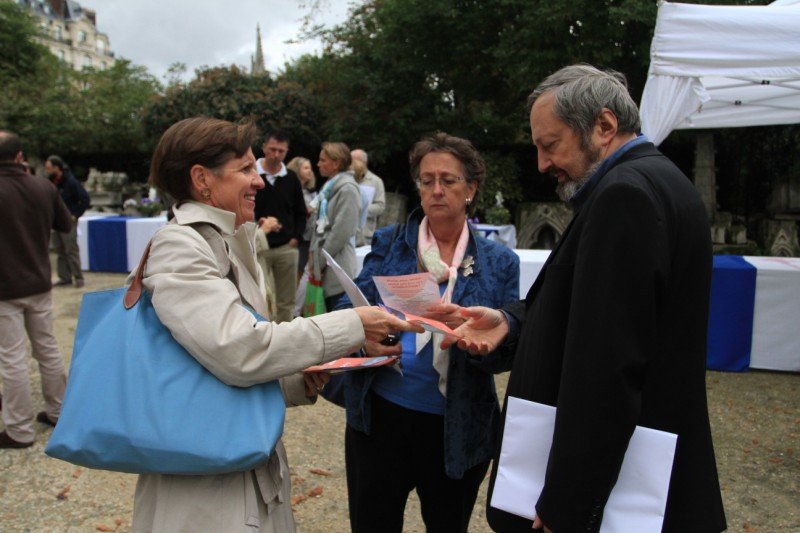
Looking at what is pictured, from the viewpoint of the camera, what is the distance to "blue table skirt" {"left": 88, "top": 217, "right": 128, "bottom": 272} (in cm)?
1041

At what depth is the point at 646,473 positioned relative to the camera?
4.28ft

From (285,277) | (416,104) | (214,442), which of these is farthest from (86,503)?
(416,104)

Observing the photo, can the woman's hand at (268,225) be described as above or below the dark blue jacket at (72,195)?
below

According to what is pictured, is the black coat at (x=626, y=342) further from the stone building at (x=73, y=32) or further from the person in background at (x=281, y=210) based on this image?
the stone building at (x=73, y=32)

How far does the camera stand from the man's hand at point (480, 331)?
191 cm

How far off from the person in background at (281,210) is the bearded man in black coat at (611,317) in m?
4.51

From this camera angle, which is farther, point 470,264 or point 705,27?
point 705,27

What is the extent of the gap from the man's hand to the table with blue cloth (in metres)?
9.17

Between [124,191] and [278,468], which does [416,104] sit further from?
[278,468]

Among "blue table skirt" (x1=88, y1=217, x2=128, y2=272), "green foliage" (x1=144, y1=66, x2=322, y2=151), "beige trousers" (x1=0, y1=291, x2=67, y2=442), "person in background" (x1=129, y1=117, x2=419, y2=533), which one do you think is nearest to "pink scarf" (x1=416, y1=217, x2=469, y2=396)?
"person in background" (x1=129, y1=117, x2=419, y2=533)

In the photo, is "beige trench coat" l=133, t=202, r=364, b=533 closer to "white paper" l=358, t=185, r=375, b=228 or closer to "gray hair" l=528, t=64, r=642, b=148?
"gray hair" l=528, t=64, r=642, b=148

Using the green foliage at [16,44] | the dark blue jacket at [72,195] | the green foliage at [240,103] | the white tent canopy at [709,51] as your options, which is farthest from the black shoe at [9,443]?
the green foliage at [16,44]

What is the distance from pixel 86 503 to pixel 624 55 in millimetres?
11702

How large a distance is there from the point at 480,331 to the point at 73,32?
94911 mm
